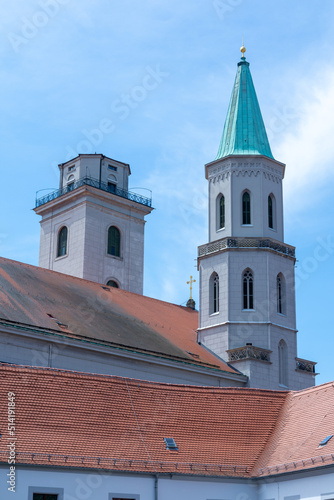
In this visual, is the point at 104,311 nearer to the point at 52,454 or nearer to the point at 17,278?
the point at 17,278

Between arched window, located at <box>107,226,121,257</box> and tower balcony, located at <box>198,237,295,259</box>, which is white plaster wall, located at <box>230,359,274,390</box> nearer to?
tower balcony, located at <box>198,237,295,259</box>

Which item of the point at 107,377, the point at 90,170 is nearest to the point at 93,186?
the point at 90,170

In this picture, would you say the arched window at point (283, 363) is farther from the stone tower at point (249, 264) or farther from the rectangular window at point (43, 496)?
the rectangular window at point (43, 496)

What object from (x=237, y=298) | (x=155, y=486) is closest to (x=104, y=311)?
(x=237, y=298)

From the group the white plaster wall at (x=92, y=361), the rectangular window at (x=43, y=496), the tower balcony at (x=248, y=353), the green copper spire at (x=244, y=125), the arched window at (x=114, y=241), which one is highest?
the green copper spire at (x=244, y=125)

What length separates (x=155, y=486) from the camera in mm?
30250

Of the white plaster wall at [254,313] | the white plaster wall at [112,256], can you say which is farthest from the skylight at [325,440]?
the white plaster wall at [112,256]

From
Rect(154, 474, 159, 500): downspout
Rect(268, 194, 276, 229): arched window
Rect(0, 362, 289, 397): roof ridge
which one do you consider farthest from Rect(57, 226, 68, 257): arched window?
Rect(154, 474, 159, 500): downspout

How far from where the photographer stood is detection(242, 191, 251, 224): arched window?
56.2 meters

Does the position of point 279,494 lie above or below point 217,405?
below

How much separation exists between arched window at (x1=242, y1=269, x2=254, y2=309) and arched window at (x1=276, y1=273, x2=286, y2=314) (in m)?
1.73

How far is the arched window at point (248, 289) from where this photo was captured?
180ft

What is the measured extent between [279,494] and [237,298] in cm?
Result: 2420

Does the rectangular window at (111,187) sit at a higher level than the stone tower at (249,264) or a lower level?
higher
